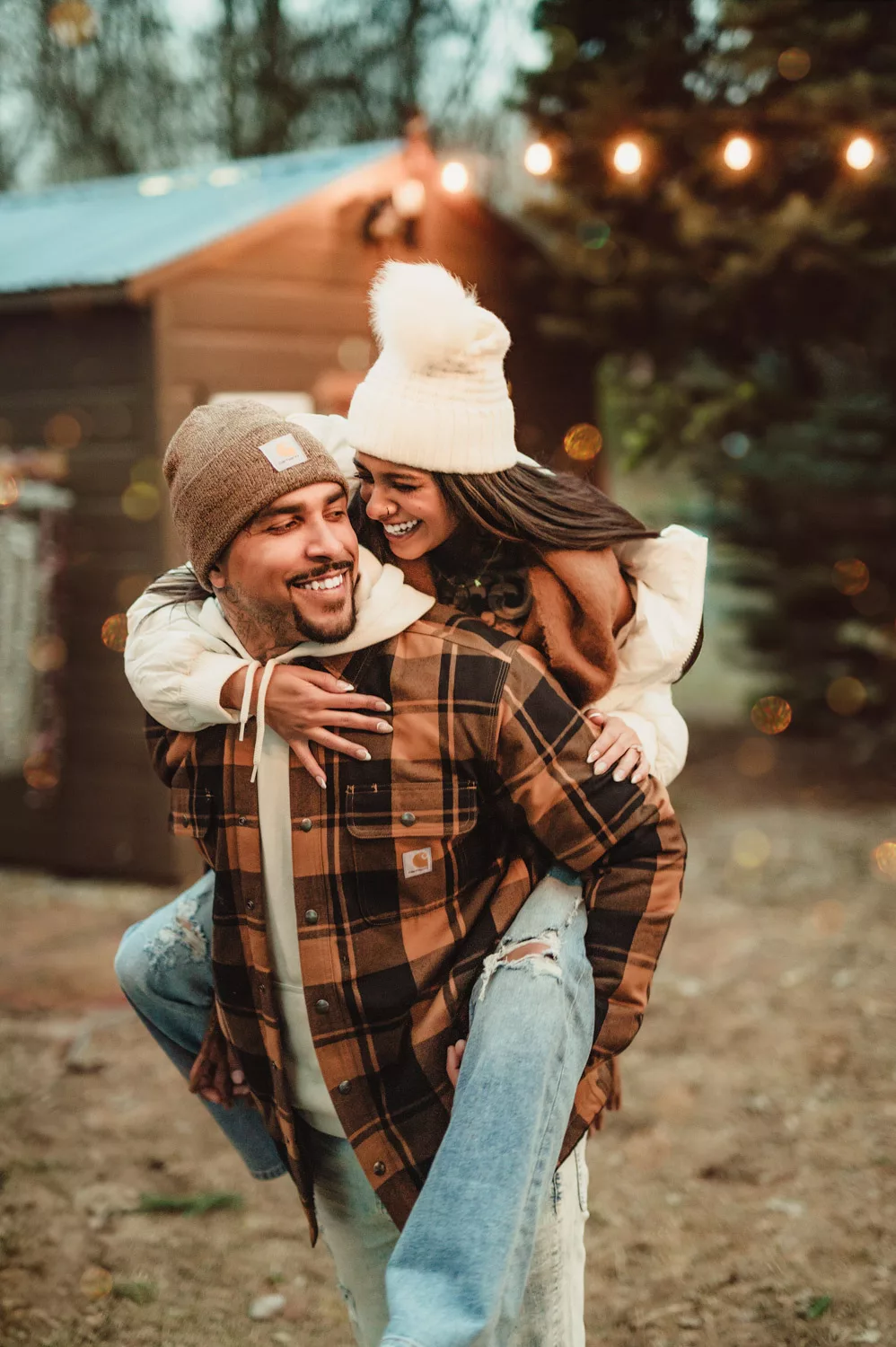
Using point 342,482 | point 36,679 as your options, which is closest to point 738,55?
point 36,679

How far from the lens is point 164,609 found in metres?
2.12

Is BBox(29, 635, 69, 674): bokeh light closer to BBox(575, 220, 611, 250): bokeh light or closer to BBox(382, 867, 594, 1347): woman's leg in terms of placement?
BBox(575, 220, 611, 250): bokeh light

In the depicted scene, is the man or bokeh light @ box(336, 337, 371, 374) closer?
the man

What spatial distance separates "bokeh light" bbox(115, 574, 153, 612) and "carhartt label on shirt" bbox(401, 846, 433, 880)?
451 cm

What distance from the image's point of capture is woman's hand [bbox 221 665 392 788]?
6.03ft

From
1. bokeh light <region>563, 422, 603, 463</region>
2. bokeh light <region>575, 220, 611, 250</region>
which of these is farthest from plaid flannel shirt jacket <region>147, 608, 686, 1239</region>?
bokeh light <region>563, 422, 603, 463</region>

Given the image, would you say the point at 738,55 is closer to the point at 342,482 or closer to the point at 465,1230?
the point at 342,482

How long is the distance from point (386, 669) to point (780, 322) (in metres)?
5.76

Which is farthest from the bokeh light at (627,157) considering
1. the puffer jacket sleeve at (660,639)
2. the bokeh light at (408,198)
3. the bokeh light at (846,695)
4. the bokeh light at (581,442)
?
the puffer jacket sleeve at (660,639)

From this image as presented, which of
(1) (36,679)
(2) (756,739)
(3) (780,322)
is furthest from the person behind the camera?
(2) (756,739)

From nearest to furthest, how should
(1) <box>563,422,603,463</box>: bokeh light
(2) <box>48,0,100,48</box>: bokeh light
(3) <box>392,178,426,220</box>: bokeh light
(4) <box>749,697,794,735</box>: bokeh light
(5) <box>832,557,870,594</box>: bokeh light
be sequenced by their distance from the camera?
(3) <box>392,178,426,220</box>: bokeh light
(5) <box>832,557,870,594</box>: bokeh light
(4) <box>749,697,794,735</box>: bokeh light
(1) <box>563,422,603,463</box>: bokeh light
(2) <box>48,0,100,48</box>: bokeh light

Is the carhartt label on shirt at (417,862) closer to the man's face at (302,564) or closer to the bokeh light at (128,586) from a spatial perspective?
the man's face at (302,564)

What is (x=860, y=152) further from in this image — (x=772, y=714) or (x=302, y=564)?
(x=302, y=564)

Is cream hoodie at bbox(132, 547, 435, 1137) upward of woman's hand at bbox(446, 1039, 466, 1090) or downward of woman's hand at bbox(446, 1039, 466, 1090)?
upward
